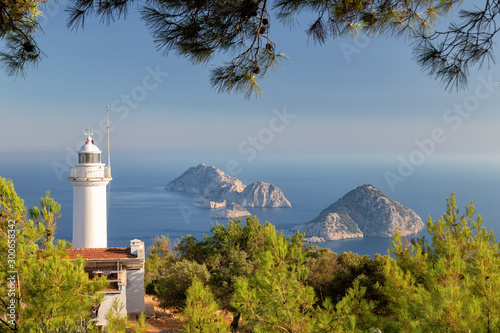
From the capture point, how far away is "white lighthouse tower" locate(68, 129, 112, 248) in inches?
524

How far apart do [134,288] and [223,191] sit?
266 ft

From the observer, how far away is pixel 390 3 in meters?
3.95

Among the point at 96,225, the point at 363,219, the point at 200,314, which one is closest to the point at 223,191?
the point at 363,219

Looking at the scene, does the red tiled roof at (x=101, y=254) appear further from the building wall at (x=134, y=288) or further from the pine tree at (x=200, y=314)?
the pine tree at (x=200, y=314)

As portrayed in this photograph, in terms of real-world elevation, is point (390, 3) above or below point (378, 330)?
above

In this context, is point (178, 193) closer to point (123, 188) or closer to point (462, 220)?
point (123, 188)

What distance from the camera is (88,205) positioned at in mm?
13391

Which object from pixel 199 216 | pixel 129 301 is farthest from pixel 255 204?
pixel 129 301

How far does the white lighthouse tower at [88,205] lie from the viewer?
43.7ft

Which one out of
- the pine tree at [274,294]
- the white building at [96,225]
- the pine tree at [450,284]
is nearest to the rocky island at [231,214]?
the white building at [96,225]

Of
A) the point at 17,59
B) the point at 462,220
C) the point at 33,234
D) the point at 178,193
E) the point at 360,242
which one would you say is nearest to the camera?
the point at 17,59

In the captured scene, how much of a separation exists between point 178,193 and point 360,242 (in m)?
50.3

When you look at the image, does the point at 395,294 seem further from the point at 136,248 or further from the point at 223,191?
the point at 223,191

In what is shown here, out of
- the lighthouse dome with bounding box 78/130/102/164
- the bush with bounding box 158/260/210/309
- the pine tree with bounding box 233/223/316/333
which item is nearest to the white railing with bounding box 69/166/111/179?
the lighthouse dome with bounding box 78/130/102/164
